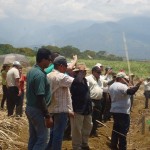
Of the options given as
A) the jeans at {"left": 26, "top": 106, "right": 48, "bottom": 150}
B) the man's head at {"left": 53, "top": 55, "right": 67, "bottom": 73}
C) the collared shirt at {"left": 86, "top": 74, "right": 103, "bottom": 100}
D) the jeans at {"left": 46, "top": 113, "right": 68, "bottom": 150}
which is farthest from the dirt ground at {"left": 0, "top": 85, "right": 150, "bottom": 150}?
the man's head at {"left": 53, "top": 55, "right": 67, "bottom": 73}

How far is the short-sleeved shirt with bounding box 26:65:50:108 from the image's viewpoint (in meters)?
5.79

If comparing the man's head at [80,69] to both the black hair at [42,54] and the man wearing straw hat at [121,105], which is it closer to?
the man wearing straw hat at [121,105]

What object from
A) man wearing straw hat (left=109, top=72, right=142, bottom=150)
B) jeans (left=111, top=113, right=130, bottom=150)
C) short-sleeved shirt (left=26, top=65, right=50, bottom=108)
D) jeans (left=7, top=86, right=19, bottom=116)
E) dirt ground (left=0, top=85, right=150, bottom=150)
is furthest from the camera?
jeans (left=7, top=86, right=19, bottom=116)

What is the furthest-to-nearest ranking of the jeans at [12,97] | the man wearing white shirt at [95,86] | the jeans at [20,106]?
the jeans at [20,106], the jeans at [12,97], the man wearing white shirt at [95,86]

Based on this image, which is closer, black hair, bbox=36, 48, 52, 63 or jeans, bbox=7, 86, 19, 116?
black hair, bbox=36, 48, 52, 63

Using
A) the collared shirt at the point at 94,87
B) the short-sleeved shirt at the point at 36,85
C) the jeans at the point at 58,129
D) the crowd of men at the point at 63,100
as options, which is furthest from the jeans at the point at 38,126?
the collared shirt at the point at 94,87

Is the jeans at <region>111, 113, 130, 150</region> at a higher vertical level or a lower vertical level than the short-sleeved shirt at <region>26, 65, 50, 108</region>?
lower

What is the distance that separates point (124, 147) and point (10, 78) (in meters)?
3.84

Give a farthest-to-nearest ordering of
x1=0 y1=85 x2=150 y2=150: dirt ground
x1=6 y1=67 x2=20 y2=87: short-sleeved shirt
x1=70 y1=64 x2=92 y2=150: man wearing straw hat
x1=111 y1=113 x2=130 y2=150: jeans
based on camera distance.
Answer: x1=6 y1=67 x2=20 y2=87: short-sleeved shirt → x1=111 y1=113 x2=130 y2=150: jeans → x1=0 y1=85 x2=150 y2=150: dirt ground → x1=70 y1=64 x2=92 y2=150: man wearing straw hat

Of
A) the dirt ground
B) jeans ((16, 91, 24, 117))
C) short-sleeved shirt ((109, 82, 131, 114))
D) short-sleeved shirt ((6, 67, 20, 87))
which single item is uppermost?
short-sleeved shirt ((6, 67, 20, 87))

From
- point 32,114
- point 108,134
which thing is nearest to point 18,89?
point 108,134

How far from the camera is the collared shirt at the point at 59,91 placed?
6691 millimetres

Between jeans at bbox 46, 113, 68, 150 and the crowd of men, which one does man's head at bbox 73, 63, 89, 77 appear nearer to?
the crowd of men

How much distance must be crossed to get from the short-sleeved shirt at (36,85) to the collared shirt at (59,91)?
0.66 meters
